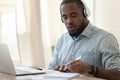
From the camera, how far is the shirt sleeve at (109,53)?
1.57 m

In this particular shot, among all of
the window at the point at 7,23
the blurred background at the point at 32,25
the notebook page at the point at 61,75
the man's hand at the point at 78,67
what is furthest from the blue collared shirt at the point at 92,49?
the window at the point at 7,23

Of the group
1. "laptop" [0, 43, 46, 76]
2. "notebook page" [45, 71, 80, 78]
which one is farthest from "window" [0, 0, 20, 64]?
"notebook page" [45, 71, 80, 78]

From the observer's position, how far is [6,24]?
2887 millimetres

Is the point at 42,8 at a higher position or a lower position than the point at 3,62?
higher

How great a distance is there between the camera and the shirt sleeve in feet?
5.17

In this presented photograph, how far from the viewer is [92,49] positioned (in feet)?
5.87

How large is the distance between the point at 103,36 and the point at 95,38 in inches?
2.8

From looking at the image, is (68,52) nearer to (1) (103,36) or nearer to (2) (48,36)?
(1) (103,36)

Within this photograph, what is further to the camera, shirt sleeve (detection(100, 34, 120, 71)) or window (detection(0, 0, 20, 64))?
window (detection(0, 0, 20, 64))

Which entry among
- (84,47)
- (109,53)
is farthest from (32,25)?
(109,53)

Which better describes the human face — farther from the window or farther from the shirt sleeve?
the window

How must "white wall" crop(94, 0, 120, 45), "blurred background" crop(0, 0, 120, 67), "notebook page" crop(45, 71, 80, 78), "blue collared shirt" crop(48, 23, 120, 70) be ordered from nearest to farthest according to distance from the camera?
"notebook page" crop(45, 71, 80, 78) → "blue collared shirt" crop(48, 23, 120, 70) → "white wall" crop(94, 0, 120, 45) → "blurred background" crop(0, 0, 120, 67)

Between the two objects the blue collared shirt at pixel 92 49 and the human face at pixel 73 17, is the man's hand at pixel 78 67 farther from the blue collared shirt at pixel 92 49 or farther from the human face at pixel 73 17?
the human face at pixel 73 17

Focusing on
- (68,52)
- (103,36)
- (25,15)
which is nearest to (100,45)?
(103,36)
